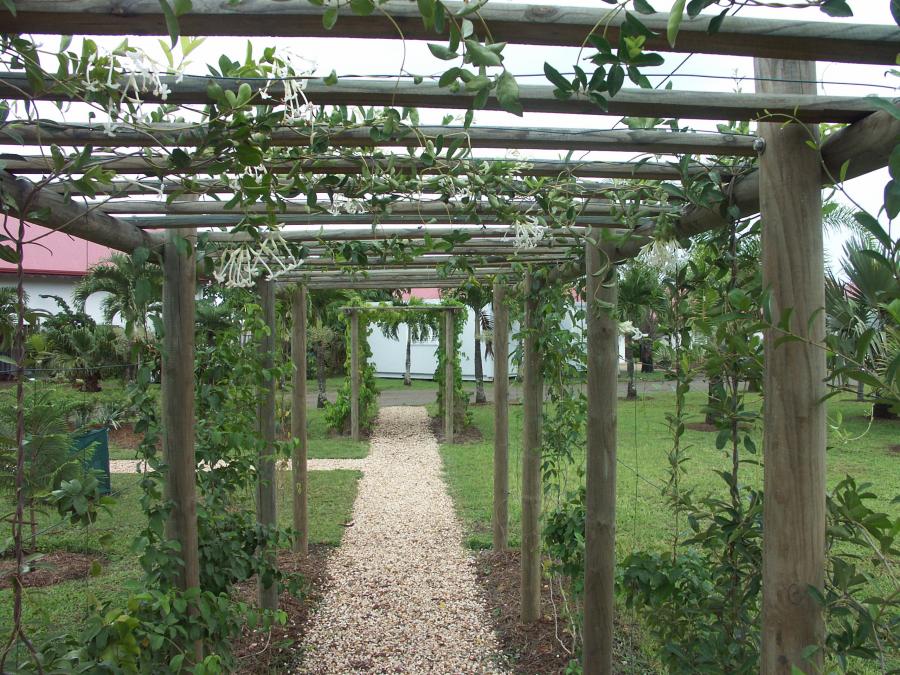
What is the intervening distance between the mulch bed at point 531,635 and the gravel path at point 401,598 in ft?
0.29

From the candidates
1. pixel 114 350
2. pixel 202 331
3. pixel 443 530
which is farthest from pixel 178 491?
pixel 114 350

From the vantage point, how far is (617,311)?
265cm

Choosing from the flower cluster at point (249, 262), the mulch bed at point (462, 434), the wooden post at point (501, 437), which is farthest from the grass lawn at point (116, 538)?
the mulch bed at point (462, 434)

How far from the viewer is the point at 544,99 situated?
49.7 inches

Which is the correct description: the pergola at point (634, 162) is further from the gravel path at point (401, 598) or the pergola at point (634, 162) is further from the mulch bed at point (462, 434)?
the mulch bed at point (462, 434)

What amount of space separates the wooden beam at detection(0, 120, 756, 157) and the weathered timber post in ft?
2.77

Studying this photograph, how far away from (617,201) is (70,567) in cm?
433

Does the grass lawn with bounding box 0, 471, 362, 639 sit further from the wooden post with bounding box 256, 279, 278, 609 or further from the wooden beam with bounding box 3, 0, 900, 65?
the wooden beam with bounding box 3, 0, 900, 65

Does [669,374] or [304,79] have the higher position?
[304,79]

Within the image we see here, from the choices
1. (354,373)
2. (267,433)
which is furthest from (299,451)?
(354,373)

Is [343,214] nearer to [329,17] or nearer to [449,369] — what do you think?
[329,17]

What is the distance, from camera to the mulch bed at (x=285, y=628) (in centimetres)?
333

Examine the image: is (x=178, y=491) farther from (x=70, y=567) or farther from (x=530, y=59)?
(x=70, y=567)

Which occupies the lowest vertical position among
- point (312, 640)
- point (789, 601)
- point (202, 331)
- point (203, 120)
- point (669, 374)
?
point (312, 640)
